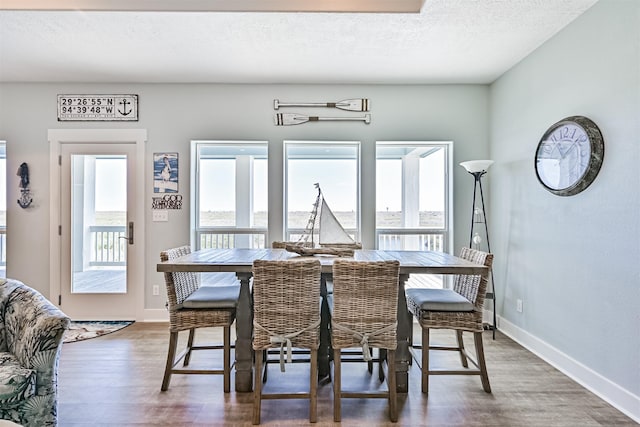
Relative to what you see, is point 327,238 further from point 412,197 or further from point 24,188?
point 24,188

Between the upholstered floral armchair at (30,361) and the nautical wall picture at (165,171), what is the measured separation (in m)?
2.13

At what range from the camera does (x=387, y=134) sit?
156 inches

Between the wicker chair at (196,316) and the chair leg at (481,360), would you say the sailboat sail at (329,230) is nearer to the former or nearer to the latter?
the wicker chair at (196,316)

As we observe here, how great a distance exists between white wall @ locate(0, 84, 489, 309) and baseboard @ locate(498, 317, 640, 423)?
45.0 inches

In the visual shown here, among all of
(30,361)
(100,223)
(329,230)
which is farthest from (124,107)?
(30,361)

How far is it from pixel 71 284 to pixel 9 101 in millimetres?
2119

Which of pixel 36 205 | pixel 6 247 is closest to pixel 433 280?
pixel 36 205

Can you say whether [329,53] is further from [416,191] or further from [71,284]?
[71,284]

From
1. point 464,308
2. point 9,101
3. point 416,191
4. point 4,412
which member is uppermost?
point 9,101

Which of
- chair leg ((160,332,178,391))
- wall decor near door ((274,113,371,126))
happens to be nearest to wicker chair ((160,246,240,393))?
chair leg ((160,332,178,391))

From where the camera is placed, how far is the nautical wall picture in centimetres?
392

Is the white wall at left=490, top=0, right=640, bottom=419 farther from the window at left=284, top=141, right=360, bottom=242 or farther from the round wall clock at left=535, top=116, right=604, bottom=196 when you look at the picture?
the window at left=284, top=141, right=360, bottom=242

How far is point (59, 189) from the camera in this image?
3.91 metres

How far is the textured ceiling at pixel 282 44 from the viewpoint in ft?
8.42
